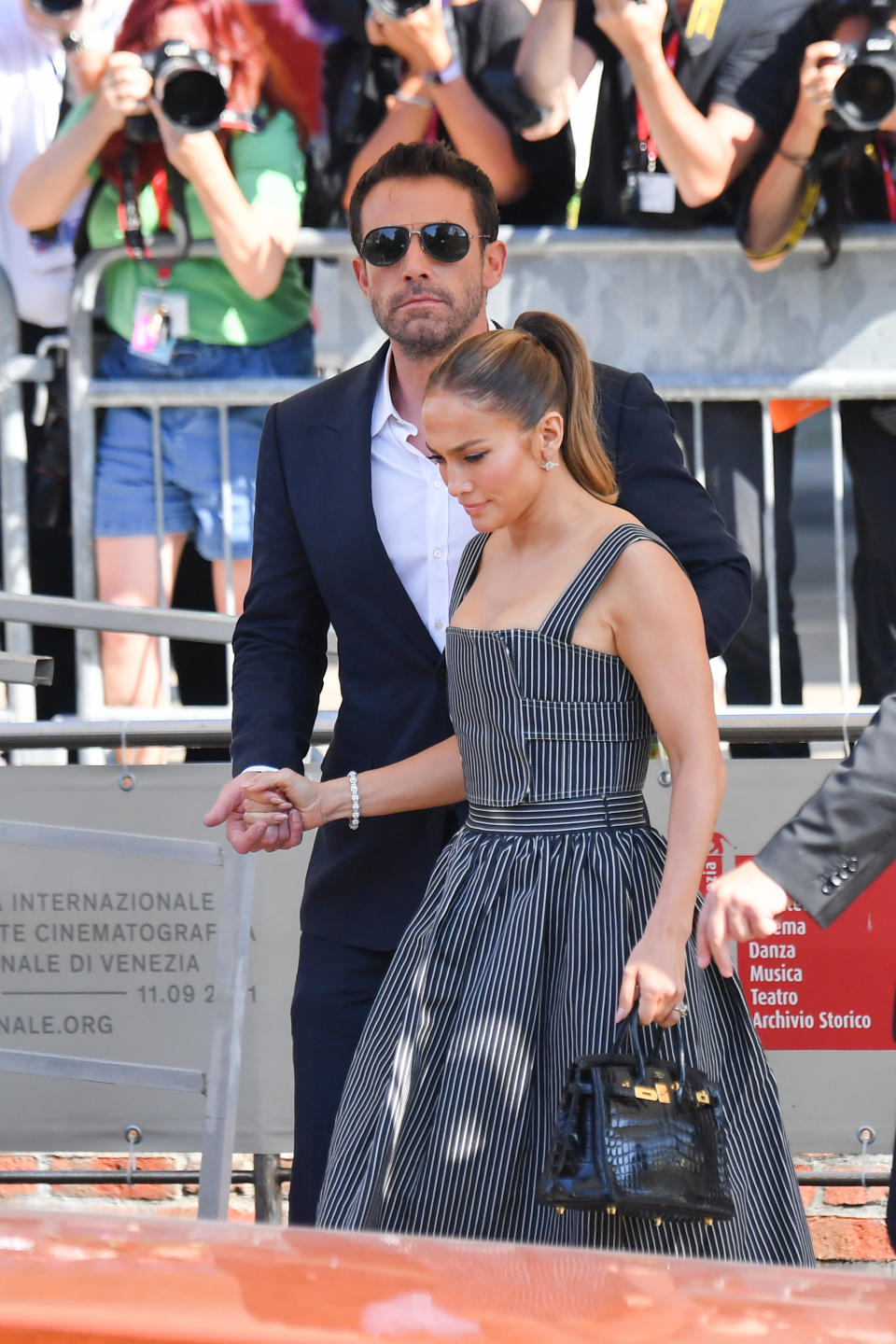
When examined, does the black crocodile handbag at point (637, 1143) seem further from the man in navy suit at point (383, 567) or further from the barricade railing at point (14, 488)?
the barricade railing at point (14, 488)

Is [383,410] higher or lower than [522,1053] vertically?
higher

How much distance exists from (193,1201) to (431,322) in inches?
114

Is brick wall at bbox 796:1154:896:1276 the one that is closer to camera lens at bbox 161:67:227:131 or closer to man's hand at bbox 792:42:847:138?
man's hand at bbox 792:42:847:138

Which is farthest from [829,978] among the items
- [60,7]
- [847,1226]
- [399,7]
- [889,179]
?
[60,7]

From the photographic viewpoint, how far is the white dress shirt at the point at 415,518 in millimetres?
3057

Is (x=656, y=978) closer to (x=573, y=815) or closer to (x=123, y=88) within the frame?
(x=573, y=815)

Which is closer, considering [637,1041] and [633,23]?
[637,1041]

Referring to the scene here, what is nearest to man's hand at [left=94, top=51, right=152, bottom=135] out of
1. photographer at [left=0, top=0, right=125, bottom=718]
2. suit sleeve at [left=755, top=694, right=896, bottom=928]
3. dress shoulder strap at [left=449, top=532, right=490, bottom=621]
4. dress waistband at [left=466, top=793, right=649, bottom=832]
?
photographer at [left=0, top=0, right=125, bottom=718]

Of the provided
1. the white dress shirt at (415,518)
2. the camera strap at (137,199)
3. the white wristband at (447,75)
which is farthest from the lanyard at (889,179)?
the white dress shirt at (415,518)

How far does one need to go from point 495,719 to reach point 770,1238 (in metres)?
0.83

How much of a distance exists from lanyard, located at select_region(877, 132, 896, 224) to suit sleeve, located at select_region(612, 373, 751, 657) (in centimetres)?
234

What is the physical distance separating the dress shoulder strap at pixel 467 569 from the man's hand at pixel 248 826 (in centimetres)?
41

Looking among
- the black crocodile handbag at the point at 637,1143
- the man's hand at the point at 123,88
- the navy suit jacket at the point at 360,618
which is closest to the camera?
the black crocodile handbag at the point at 637,1143

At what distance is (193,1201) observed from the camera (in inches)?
195
